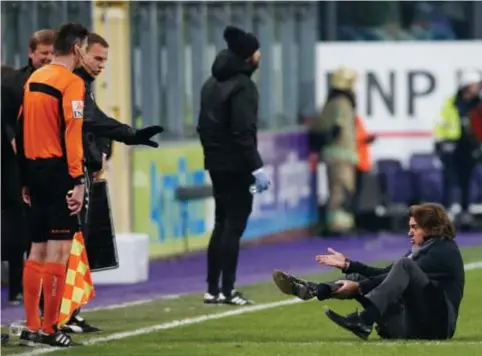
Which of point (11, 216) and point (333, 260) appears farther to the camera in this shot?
point (11, 216)

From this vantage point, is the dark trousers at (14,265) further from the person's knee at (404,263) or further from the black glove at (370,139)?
the black glove at (370,139)

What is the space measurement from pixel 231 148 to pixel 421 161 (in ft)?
35.2

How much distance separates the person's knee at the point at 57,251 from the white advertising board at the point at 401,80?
13.4 m

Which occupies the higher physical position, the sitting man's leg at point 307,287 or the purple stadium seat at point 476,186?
the sitting man's leg at point 307,287

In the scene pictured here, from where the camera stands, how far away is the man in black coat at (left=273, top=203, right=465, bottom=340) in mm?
11711

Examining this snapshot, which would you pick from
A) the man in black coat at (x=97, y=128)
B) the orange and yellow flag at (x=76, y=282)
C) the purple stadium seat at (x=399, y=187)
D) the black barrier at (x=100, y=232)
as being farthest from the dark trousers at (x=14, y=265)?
the purple stadium seat at (x=399, y=187)

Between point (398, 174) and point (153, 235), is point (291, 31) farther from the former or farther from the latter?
point (153, 235)

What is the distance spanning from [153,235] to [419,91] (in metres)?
6.18

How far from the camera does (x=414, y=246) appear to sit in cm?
1195

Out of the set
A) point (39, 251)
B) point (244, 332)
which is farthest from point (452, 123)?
point (39, 251)

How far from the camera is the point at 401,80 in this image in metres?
25.8

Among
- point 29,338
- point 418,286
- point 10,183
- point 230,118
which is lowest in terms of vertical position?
point 29,338

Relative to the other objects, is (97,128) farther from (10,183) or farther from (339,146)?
(339,146)

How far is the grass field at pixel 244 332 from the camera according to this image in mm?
11500
